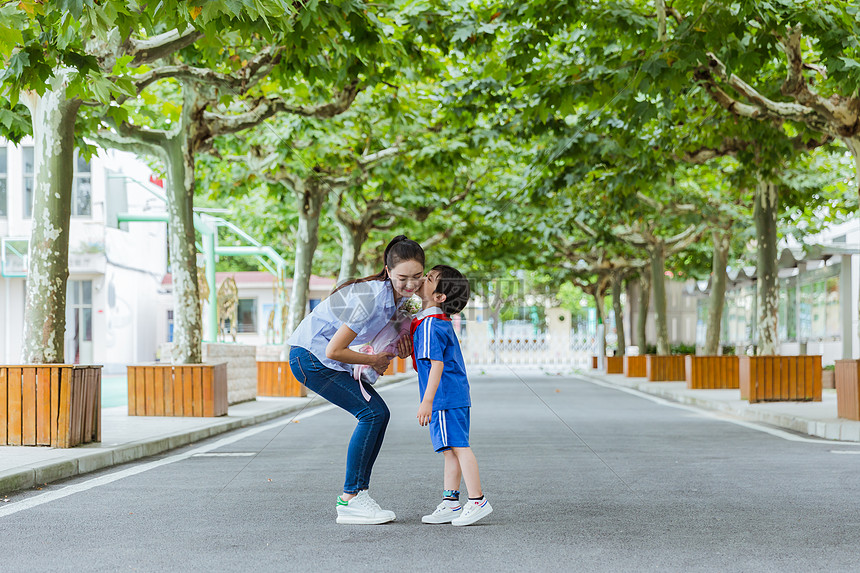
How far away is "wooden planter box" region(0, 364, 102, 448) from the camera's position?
960 centimetres

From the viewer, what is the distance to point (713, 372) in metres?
22.7

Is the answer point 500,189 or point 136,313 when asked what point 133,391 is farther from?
point 136,313

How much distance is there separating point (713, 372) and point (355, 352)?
18.5 m

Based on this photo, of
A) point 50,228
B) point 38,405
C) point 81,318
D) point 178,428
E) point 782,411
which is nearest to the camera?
point 38,405

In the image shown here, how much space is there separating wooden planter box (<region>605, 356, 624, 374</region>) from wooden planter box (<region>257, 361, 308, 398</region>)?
17.8m

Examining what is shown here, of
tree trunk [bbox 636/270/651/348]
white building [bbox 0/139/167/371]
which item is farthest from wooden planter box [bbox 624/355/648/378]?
white building [bbox 0/139/167/371]

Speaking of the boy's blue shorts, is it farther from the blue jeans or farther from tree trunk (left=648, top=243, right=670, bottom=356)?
tree trunk (left=648, top=243, right=670, bottom=356)

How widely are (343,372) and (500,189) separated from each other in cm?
2345

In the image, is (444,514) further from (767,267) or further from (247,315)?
(247,315)

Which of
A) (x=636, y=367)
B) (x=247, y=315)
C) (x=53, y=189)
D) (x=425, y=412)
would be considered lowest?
(x=636, y=367)

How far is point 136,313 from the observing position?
4266 centimetres

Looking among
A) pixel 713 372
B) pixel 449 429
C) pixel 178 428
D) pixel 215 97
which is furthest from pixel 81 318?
pixel 449 429

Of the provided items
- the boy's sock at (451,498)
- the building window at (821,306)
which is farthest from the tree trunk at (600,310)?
the boy's sock at (451,498)

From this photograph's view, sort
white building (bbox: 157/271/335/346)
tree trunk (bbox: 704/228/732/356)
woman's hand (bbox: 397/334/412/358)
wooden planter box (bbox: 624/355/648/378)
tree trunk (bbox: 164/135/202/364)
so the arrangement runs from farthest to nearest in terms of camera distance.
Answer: white building (bbox: 157/271/335/346), wooden planter box (bbox: 624/355/648/378), tree trunk (bbox: 704/228/732/356), tree trunk (bbox: 164/135/202/364), woman's hand (bbox: 397/334/412/358)
